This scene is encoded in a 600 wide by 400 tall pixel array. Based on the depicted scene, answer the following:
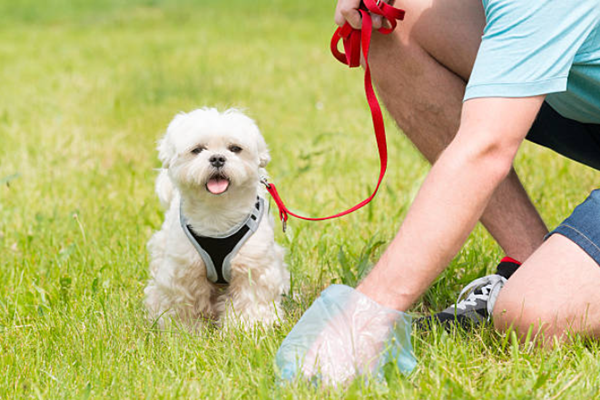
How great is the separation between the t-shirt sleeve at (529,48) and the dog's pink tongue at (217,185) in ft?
3.02

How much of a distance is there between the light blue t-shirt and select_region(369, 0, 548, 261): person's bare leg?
0.63 meters

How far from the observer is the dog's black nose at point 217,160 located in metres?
2.40

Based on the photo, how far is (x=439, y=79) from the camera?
2.55 m

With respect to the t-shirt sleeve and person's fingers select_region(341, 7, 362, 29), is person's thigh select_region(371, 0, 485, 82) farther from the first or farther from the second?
the t-shirt sleeve

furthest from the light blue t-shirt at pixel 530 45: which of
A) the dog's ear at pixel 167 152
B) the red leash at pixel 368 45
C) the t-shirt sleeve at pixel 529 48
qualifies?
the dog's ear at pixel 167 152

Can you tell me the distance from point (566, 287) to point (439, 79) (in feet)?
2.81

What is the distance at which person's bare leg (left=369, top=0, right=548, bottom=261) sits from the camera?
8.15 feet

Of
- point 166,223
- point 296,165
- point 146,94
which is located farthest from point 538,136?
point 146,94

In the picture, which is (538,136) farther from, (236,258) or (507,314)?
(236,258)

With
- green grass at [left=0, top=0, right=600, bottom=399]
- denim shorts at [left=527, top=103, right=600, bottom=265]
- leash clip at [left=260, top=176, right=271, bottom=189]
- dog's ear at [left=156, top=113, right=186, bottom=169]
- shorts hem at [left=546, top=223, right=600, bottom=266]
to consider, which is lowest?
green grass at [left=0, top=0, right=600, bottom=399]

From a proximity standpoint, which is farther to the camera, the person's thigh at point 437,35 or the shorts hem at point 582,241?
the person's thigh at point 437,35

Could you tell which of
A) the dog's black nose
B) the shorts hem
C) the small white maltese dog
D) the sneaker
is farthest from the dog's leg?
the shorts hem

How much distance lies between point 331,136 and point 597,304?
3033 mm

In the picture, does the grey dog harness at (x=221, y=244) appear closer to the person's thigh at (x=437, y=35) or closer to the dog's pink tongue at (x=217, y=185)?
the dog's pink tongue at (x=217, y=185)
